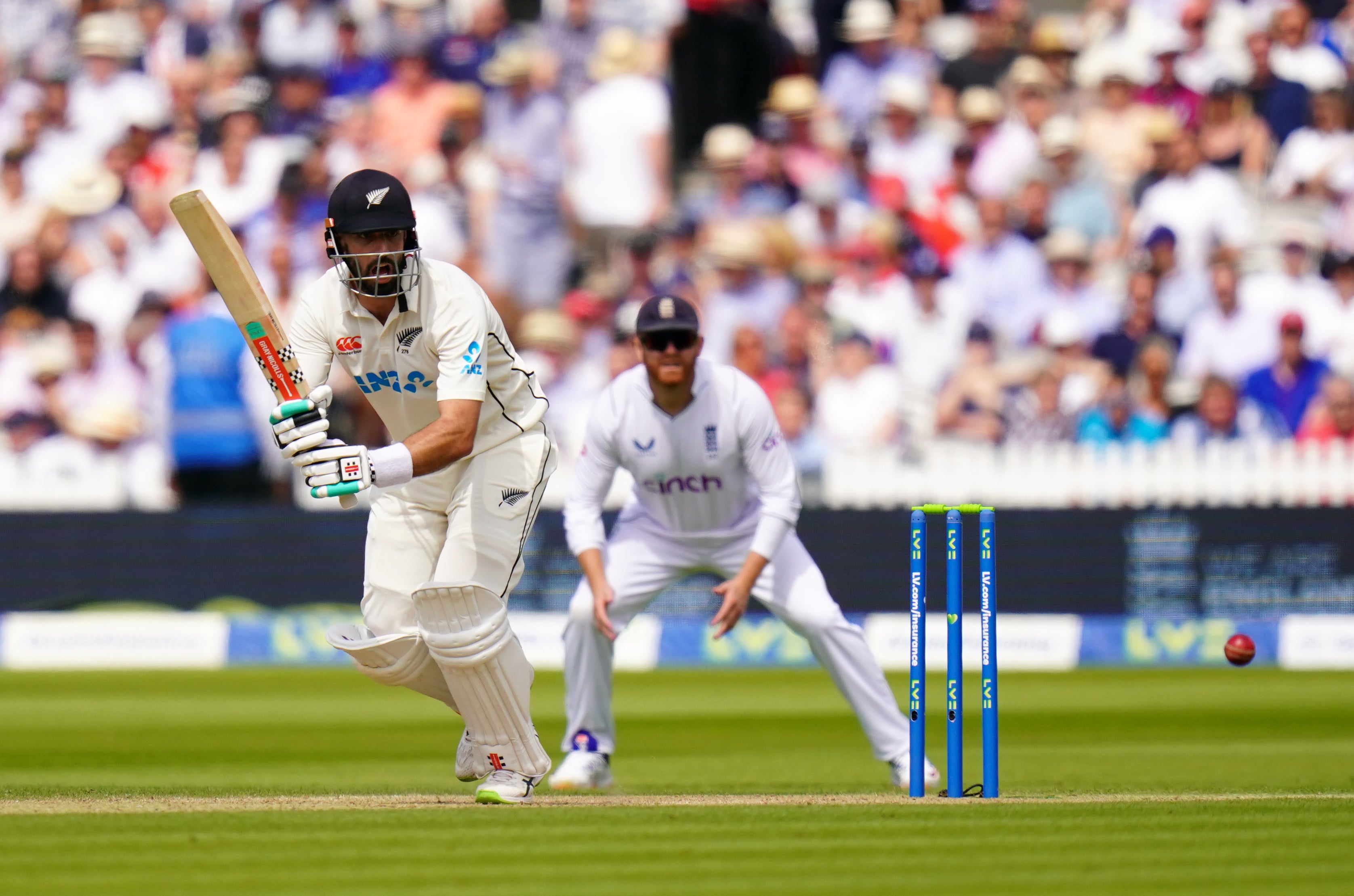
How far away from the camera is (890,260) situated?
11078 mm

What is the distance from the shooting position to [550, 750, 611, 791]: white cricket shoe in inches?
232

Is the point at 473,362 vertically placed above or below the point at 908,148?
below

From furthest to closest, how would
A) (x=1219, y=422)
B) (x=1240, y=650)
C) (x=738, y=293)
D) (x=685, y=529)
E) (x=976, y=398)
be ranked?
1. (x=738, y=293)
2. (x=976, y=398)
3. (x=1219, y=422)
4. (x=1240, y=650)
5. (x=685, y=529)

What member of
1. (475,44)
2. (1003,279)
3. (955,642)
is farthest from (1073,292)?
(955,642)

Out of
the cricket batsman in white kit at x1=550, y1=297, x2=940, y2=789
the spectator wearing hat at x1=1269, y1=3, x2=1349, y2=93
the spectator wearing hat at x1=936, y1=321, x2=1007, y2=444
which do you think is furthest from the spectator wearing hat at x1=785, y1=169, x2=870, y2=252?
the cricket batsman in white kit at x1=550, y1=297, x2=940, y2=789

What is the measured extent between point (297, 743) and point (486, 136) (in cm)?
569

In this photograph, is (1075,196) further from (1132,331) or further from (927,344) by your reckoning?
(927,344)

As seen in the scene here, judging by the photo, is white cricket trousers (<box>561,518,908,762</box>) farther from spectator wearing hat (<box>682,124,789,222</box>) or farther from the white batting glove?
spectator wearing hat (<box>682,124,789,222</box>)

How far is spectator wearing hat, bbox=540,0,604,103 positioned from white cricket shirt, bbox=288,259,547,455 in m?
7.27

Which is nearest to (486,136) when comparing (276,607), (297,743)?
(276,607)

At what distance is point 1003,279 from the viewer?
11.0 m

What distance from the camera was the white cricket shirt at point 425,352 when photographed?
4887 millimetres

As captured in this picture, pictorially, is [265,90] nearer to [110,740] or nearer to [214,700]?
[214,700]

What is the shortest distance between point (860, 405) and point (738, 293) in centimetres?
96
